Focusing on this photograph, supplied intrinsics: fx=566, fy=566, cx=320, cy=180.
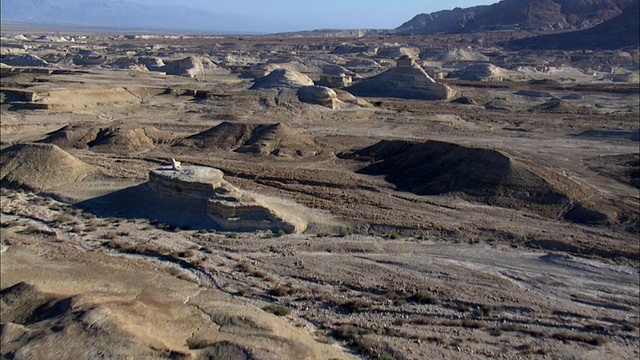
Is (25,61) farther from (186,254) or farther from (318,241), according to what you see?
(318,241)

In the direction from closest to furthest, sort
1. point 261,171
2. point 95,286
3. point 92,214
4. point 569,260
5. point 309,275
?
1. point 95,286
2. point 309,275
3. point 569,260
4. point 92,214
5. point 261,171

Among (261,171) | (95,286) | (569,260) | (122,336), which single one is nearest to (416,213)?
(569,260)

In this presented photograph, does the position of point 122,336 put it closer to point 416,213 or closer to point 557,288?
point 557,288

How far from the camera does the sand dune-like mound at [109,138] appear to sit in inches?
1284

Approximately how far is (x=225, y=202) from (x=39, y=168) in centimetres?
998

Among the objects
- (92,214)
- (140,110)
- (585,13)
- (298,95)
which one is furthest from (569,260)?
(585,13)

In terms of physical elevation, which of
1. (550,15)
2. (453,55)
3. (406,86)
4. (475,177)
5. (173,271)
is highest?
(550,15)

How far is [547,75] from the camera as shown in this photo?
85.8 m

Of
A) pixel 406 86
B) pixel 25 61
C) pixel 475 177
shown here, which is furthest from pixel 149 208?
pixel 25 61

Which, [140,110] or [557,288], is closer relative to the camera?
[557,288]

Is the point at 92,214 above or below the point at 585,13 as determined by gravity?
below

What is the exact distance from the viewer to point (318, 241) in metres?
18.7

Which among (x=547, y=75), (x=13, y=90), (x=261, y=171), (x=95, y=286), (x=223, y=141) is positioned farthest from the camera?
(x=547, y=75)

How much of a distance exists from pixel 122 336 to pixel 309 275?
6.64 metres
